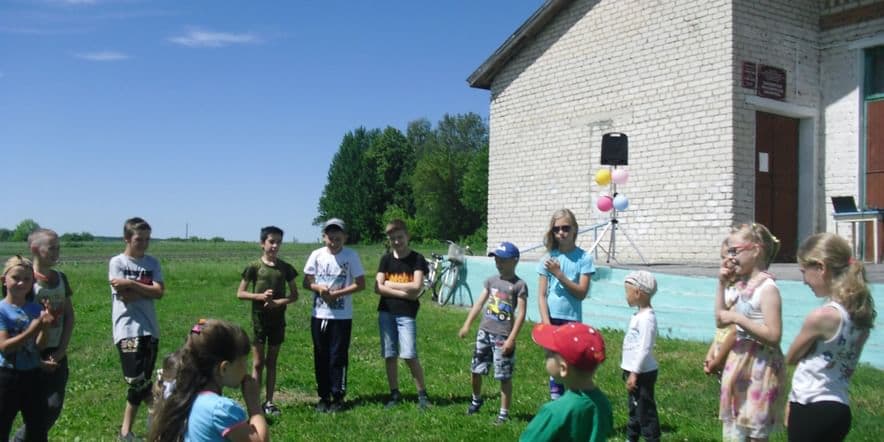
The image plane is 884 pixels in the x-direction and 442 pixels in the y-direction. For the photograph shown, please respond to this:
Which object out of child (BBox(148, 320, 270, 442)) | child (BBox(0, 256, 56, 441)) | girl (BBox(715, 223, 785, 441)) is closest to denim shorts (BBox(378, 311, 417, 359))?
child (BBox(0, 256, 56, 441))

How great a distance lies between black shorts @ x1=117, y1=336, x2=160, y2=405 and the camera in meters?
5.93

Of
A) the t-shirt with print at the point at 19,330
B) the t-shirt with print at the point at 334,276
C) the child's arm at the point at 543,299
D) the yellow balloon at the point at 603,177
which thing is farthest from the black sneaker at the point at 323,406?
the yellow balloon at the point at 603,177

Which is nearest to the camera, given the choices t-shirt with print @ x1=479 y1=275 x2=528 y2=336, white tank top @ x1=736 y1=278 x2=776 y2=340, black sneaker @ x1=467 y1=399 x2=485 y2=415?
white tank top @ x1=736 y1=278 x2=776 y2=340

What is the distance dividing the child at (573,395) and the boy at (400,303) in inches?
157

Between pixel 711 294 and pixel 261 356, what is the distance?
5978 mm

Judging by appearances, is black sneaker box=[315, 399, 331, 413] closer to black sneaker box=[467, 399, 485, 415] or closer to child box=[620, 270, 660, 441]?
black sneaker box=[467, 399, 485, 415]

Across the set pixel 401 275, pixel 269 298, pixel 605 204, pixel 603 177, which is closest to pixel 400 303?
pixel 401 275

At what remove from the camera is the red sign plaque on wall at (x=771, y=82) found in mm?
14211

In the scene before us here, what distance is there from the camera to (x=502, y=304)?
256 inches

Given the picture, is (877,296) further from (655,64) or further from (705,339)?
(655,64)

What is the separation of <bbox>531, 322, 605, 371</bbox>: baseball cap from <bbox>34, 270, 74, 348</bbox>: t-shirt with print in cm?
363

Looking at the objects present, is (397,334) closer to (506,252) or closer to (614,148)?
(506,252)

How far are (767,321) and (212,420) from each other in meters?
2.75

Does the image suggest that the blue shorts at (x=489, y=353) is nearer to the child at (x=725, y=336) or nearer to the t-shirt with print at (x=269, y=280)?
the t-shirt with print at (x=269, y=280)
